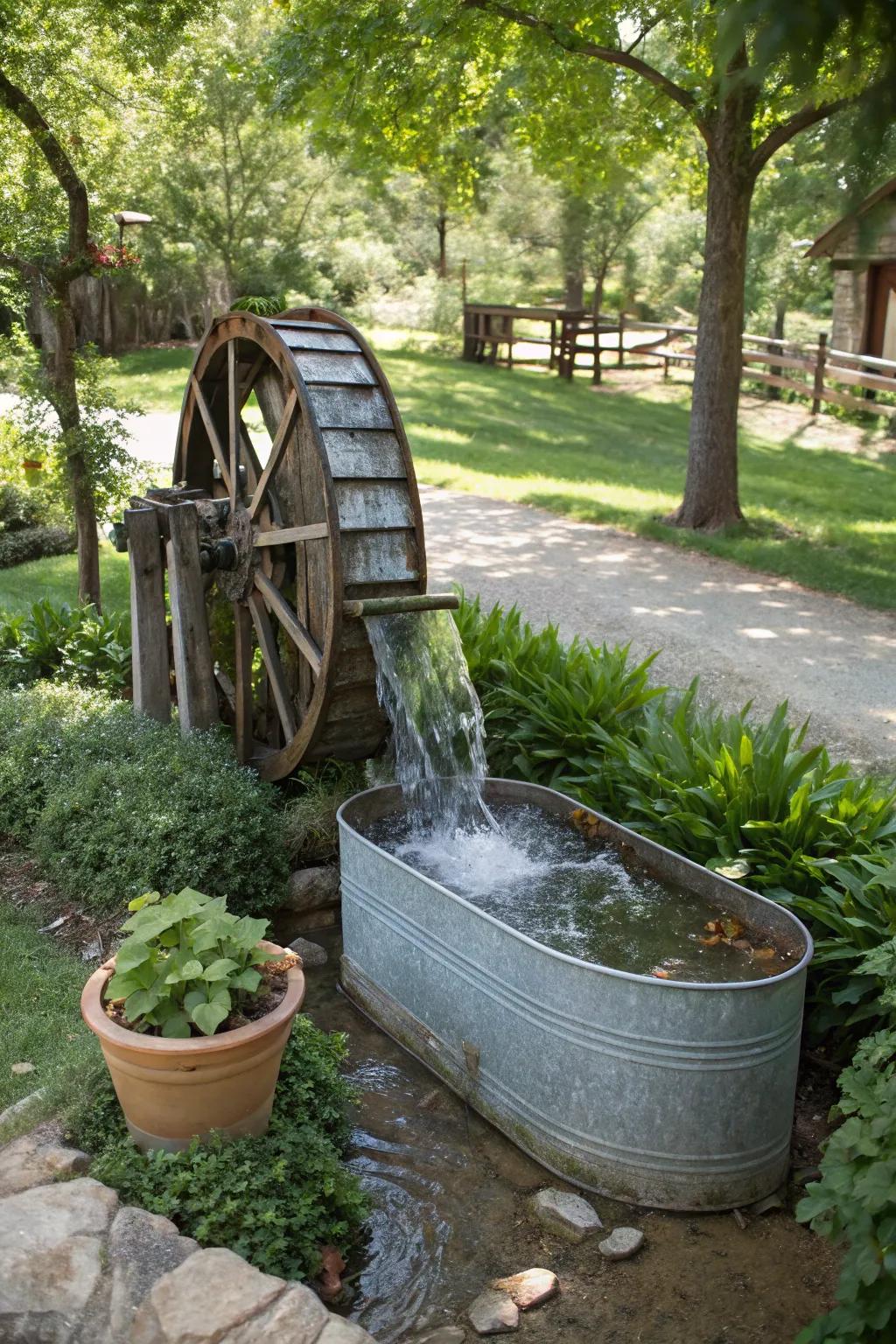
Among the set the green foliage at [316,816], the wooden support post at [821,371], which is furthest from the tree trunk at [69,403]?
the wooden support post at [821,371]

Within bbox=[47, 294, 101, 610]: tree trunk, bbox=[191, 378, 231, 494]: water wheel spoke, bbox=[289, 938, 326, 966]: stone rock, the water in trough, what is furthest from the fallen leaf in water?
bbox=[47, 294, 101, 610]: tree trunk

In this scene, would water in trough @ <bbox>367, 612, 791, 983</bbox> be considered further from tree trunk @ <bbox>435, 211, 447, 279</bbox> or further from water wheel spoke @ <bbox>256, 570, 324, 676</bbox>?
tree trunk @ <bbox>435, 211, 447, 279</bbox>

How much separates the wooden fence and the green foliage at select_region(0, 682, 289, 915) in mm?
13976

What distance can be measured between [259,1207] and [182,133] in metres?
8.08

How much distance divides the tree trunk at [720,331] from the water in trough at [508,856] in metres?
6.16

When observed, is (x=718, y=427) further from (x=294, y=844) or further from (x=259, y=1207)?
(x=259, y=1207)

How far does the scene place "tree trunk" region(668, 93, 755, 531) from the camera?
9906mm

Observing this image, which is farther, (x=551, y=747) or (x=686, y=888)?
(x=551, y=747)

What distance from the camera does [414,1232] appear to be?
3.58m

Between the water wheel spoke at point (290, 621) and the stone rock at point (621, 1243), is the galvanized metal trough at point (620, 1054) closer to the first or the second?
the stone rock at point (621, 1243)

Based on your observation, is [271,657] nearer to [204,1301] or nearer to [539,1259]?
[539,1259]

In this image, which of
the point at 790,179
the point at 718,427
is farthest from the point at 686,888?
the point at 790,179

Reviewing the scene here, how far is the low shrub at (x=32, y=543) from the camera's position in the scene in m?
10.8

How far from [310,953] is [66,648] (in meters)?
3.08
